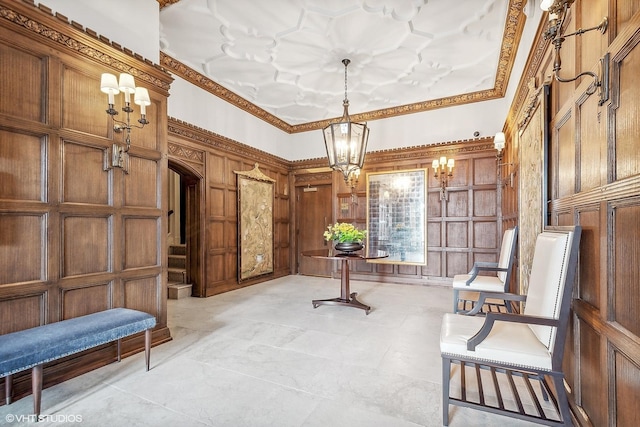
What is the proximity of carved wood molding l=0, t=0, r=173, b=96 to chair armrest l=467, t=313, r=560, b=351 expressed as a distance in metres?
3.42

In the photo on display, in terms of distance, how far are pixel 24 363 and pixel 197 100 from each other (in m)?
4.07

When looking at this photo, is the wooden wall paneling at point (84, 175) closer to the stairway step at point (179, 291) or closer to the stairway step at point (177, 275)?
the stairway step at point (179, 291)

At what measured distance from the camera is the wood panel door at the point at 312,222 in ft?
21.9

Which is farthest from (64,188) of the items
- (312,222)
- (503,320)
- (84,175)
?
(312,222)

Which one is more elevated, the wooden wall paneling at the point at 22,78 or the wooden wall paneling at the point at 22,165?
the wooden wall paneling at the point at 22,78

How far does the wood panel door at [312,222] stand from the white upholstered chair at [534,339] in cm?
474

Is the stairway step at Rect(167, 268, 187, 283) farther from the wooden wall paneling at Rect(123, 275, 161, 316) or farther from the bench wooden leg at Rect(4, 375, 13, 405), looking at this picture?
the bench wooden leg at Rect(4, 375, 13, 405)

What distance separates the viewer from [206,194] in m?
4.88

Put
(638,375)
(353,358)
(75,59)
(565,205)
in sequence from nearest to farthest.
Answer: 1. (638,375)
2. (565,205)
3. (75,59)
4. (353,358)

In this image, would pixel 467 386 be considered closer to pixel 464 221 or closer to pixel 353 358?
pixel 353 358

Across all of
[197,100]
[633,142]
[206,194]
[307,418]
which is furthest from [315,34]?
[307,418]

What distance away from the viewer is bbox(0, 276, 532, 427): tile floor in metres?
1.81

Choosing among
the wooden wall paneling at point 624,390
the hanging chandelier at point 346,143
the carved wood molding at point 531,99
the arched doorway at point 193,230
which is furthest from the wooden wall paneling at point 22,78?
the carved wood molding at point 531,99

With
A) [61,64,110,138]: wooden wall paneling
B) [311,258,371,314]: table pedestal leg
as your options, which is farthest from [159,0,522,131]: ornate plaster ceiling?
[311,258,371,314]: table pedestal leg
